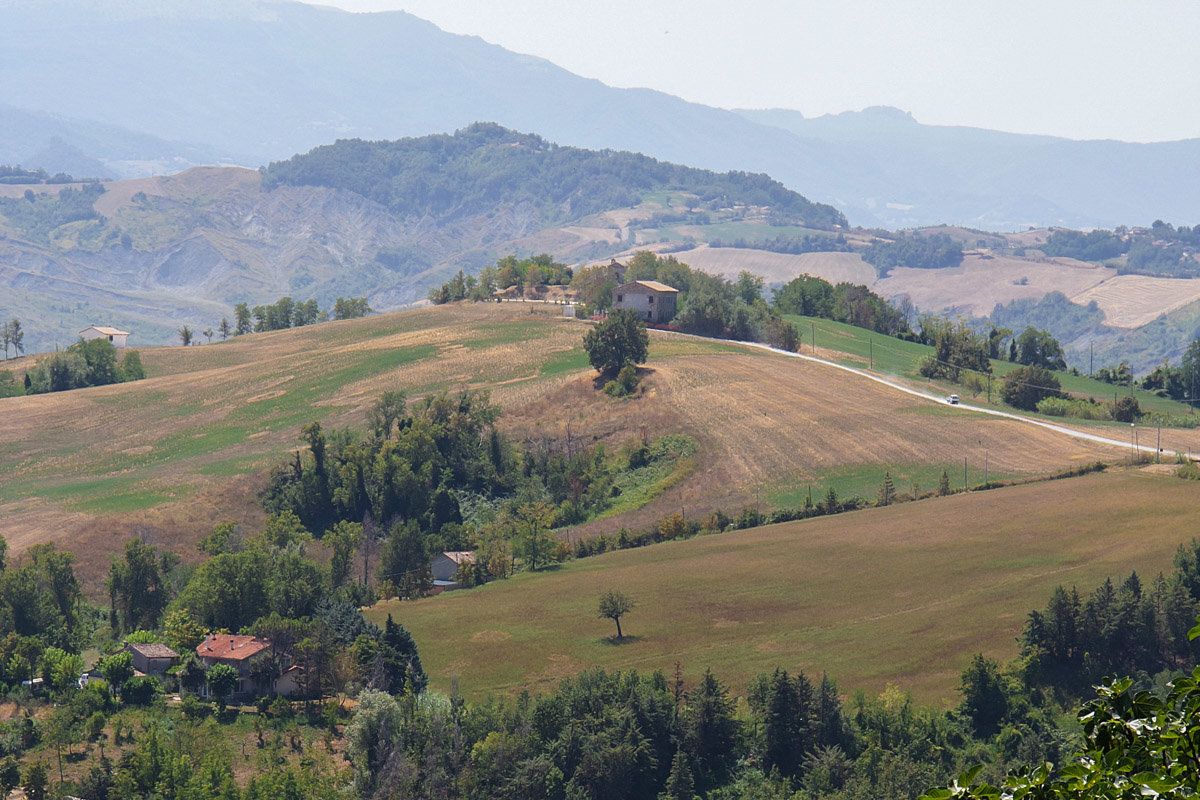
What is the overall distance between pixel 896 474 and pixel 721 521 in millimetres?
16311

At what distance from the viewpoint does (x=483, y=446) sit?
124 metres

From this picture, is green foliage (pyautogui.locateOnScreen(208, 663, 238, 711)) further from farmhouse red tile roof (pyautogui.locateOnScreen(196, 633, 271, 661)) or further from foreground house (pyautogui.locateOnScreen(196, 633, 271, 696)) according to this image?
farmhouse red tile roof (pyautogui.locateOnScreen(196, 633, 271, 661))

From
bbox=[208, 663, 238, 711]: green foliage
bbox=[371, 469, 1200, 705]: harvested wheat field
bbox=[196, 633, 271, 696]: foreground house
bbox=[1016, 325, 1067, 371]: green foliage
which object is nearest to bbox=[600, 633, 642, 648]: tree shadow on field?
bbox=[371, 469, 1200, 705]: harvested wheat field

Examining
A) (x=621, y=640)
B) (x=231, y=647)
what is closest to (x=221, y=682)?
(x=231, y=647)

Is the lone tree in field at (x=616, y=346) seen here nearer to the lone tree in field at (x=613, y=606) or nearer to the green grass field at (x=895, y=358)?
the green grass field at (x=895, y=358)

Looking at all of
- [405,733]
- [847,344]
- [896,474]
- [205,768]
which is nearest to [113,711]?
[205,768]

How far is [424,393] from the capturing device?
139875 mm

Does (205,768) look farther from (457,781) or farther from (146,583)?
(146,583)

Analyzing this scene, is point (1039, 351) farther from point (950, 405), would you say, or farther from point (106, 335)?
point (106, 335)

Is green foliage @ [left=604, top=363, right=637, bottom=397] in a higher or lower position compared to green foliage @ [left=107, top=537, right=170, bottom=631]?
higher

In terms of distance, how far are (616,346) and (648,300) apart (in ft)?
103

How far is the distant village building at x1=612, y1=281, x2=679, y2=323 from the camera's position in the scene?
16588 cm

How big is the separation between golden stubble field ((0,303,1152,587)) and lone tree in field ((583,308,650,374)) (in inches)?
102

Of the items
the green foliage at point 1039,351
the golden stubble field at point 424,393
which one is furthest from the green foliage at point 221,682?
the green foliage at point 1039,351
